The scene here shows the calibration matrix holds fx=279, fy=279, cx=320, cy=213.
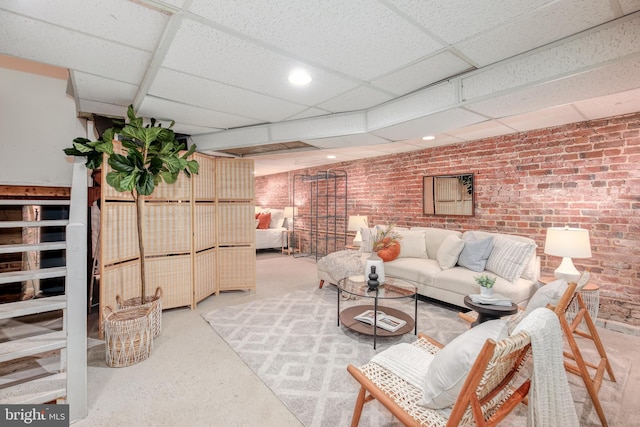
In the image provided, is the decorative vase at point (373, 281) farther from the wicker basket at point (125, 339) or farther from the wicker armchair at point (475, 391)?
the wicker basket at point (125, 339)

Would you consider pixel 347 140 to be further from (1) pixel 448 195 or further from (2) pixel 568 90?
(1) pixel 448 195

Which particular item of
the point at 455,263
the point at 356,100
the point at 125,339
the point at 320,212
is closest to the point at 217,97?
the point at 356,100

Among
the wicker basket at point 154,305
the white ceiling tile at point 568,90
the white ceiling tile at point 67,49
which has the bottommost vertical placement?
the wicker basket at point 154,305

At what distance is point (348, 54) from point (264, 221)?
636 cm

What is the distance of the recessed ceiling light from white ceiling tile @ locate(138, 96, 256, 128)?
1134mm

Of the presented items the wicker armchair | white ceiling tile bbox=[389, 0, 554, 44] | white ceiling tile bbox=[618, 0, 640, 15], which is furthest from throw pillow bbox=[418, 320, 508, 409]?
white ceiling tile bbox=[618, 0, 640, 15]

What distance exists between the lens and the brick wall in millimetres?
2861

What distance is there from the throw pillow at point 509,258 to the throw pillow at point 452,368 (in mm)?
2237

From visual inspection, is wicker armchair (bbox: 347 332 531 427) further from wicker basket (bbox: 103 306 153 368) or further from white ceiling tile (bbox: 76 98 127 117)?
white ceiling tile (bbox: 76 98 127 117)

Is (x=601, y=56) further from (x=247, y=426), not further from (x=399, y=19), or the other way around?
(x=247, y=426)

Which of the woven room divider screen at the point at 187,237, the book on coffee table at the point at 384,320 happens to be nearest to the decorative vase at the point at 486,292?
the book on coffee table at the point at 384,320

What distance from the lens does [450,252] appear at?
363 centimetres

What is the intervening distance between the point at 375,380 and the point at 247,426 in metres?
0.86

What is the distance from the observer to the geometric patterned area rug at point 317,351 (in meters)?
1.78
